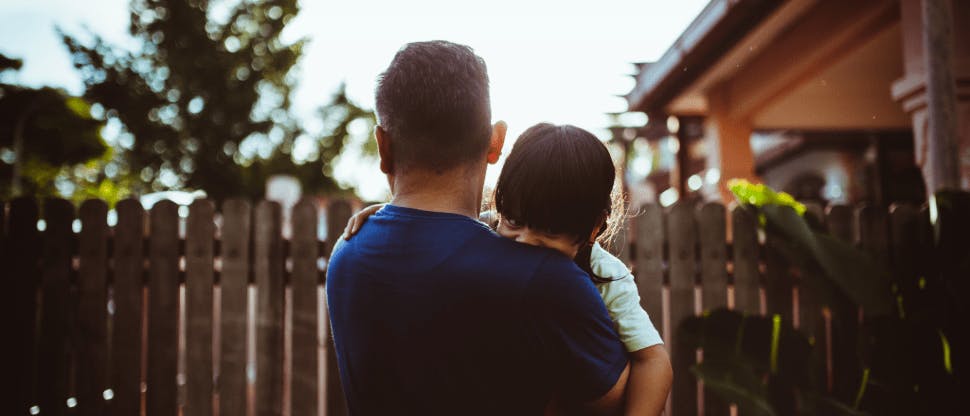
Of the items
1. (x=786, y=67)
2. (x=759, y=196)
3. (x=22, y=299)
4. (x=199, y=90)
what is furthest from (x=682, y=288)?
(x=199, y=90)

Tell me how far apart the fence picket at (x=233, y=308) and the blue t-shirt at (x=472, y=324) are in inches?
105

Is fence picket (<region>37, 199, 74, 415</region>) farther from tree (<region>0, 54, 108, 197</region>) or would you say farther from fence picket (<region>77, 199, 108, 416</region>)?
tree (<region>0, 54, 108, 197</region>)

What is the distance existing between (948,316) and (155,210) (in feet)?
13.3

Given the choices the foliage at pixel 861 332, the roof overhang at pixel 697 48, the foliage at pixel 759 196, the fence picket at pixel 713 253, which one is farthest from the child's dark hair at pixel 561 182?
the roof overhang at pixel 697 48

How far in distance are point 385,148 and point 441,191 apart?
0.14 m

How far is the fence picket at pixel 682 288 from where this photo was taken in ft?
12.1

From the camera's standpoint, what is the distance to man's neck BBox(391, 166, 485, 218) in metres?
1.19

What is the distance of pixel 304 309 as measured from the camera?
3.61m

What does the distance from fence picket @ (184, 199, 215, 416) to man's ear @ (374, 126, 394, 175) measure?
8.69ft

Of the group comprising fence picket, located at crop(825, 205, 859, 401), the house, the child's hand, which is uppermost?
the house

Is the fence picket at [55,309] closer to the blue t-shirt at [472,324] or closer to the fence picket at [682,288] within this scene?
the blue t-shirt at [472,324]

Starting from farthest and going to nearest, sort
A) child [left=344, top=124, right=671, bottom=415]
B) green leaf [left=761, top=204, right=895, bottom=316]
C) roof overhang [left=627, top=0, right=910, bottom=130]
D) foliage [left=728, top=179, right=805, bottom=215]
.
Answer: roof overhang [left=627, top=0, right=910, bottom=130], foliage [left=728, top=179, right=805, bottom=215], green leaf [left=761, top=204, right=895, bottom=316], child [left=344, top=124, right=671, bottom=415]

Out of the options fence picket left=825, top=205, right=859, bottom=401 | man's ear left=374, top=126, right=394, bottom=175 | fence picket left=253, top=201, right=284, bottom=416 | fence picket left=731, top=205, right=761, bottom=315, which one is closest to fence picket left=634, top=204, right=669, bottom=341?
fence picket left=731, top=205, right=761, bottom=315

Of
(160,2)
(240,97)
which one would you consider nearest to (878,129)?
(240,97)
